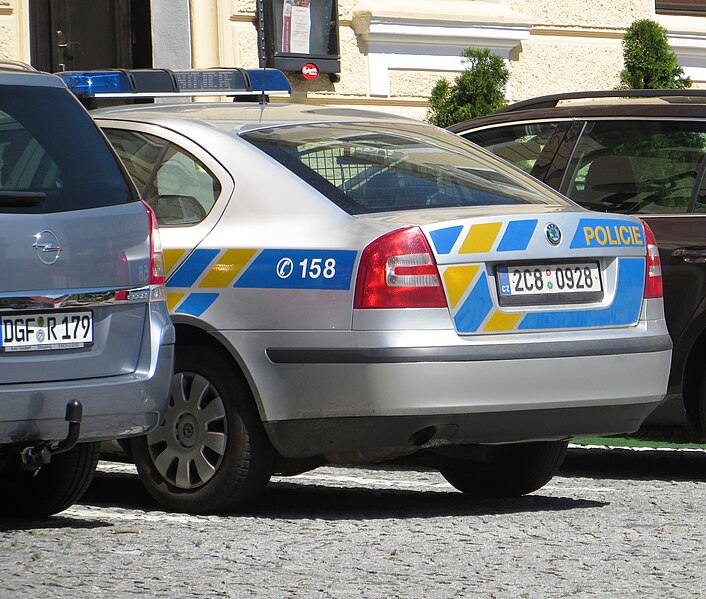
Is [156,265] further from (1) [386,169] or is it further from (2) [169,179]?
(1) [386,169]

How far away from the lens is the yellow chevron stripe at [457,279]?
19.5ft

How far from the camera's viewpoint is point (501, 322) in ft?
19.8

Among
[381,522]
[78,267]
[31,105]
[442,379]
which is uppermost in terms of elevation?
[31,105]

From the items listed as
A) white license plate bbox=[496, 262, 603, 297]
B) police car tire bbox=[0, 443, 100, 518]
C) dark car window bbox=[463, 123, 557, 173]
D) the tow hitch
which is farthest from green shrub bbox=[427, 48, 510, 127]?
the tow hitch

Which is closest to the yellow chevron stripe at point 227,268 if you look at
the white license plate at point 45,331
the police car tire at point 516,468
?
the white license plate at point 45,331

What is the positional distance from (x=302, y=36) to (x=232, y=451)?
852cm

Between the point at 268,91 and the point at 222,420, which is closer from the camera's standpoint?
the point at 222,420

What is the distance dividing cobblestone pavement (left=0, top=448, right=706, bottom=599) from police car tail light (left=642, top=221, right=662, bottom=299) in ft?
2.72

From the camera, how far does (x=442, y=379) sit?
5.91 m

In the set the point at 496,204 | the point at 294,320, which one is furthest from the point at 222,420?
the point at 496,204

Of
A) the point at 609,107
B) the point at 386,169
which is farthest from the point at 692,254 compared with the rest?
the point at 386,169

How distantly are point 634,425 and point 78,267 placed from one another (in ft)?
7.09

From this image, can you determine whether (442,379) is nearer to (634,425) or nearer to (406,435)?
(406,435)

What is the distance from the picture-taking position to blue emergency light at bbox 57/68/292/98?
751 centimetres
